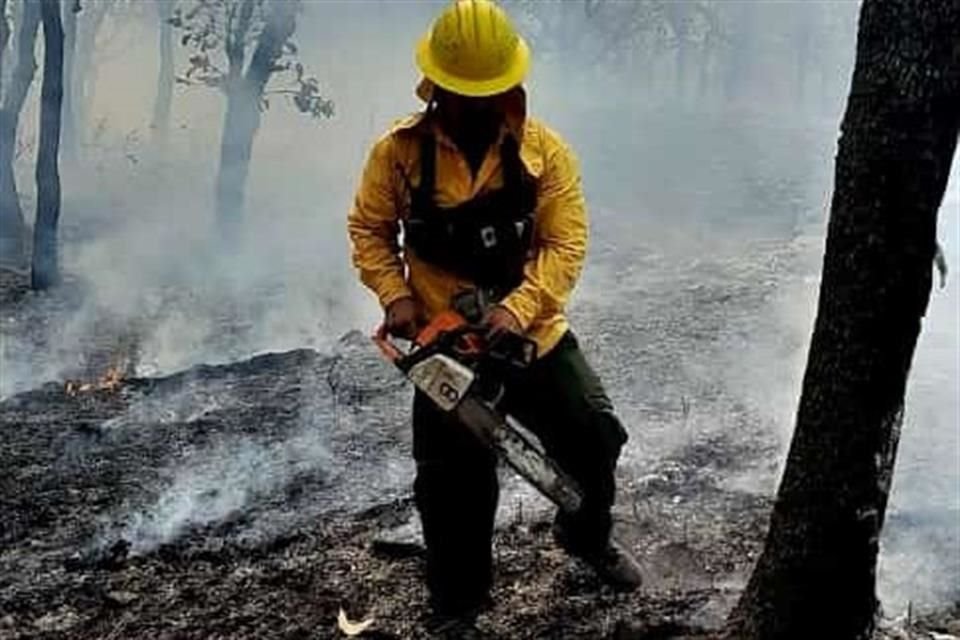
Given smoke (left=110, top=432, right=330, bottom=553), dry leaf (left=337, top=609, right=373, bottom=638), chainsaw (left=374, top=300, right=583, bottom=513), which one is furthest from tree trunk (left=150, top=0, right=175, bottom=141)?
chainsaw (left=374, top=300, right=583, bottom=513)

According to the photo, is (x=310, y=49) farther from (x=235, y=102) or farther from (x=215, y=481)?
(x=215, y=481)

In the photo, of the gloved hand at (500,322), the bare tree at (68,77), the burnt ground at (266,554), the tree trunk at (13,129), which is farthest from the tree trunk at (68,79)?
the gloved hand at (500,322)

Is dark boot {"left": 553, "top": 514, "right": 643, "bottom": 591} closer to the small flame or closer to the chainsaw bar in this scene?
the chainsaw bar

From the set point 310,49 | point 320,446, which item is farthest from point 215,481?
Answer: point 310,49

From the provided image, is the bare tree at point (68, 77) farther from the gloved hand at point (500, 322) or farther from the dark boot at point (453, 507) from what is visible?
the gloved hand at point (500, 322)

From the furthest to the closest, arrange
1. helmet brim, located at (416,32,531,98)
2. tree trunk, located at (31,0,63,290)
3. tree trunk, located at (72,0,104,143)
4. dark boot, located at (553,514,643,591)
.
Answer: tree trunk, located at (72,0,104,143) → tree trunk, located at (31,0,63,290) → dark boot, located at (553,514,643,591) → helmet brim, located at (416,32,531,98)

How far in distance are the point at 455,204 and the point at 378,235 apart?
0.30 m

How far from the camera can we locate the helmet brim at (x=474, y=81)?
3.89 metres

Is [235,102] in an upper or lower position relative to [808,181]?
upper

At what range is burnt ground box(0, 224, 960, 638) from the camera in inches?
186

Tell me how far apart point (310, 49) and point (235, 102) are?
2089 cm

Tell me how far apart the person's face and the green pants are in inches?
30.1

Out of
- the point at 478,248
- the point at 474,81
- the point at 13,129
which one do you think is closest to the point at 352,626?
the point at 478,248

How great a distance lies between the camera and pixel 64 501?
6.83 metres
